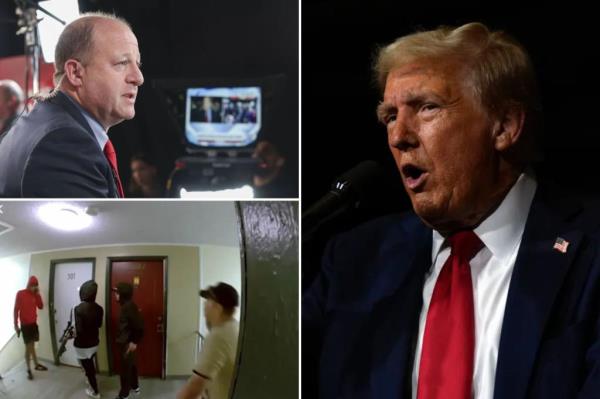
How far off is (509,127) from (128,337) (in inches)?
44.3

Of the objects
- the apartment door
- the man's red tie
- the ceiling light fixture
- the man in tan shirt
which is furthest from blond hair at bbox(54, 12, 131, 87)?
the man in tan shirt

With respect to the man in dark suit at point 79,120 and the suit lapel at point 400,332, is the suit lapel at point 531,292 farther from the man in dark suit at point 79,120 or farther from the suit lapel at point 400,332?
the man in dark suit at point 79,120

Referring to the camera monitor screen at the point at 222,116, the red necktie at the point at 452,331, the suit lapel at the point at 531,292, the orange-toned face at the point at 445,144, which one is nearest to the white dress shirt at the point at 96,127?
the camera monitor screen at the point at 222,116

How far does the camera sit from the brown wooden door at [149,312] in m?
1.85

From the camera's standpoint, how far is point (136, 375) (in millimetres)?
1854

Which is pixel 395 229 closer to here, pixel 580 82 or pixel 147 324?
pixel 580 82

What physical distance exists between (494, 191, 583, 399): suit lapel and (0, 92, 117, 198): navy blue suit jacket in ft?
3.55

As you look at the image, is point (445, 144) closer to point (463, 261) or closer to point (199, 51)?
point (463, 261)

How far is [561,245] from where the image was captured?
1547 mm

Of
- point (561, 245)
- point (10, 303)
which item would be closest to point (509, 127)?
point (561, 245)

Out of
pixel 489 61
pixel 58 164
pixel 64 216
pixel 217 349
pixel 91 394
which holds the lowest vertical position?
pixel 91 394

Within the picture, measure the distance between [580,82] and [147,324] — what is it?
1272 mm

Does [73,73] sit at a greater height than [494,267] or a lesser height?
greater

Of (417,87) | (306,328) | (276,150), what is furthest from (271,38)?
(306,328)
